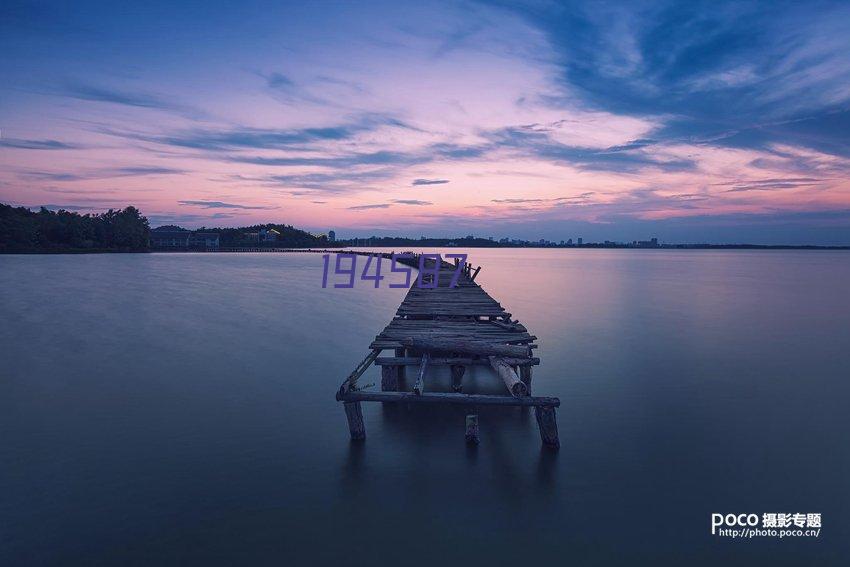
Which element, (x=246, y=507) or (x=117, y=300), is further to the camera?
(x=117, y=300)

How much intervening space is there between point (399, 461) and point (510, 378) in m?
2.23

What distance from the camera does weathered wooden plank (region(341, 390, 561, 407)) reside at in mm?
7988

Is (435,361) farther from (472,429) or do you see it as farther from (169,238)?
(169,238)

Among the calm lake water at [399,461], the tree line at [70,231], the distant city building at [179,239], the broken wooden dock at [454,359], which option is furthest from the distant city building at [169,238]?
the broken wooden dock at [454,359]

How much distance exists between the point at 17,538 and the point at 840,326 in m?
28.9

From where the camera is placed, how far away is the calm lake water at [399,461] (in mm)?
6109

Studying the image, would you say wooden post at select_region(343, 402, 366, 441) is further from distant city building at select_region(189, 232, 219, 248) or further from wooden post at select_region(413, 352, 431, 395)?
distant city building at select_region(189, 232, 219, 248)

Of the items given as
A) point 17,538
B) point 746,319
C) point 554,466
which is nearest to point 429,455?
point 554,466

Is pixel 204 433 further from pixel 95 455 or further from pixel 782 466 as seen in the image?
pixel 782 466

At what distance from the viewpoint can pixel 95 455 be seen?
8.30 meters

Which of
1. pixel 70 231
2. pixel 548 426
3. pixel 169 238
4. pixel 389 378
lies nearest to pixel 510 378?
pixel 548 426

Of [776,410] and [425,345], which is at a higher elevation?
[425,345]

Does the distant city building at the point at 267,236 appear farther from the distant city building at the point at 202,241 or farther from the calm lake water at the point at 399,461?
the calm lake water at the point at 399,461

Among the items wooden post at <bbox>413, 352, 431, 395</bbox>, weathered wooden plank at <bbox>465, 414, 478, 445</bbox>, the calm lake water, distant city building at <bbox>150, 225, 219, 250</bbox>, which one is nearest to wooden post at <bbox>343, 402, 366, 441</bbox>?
the calm lake water
